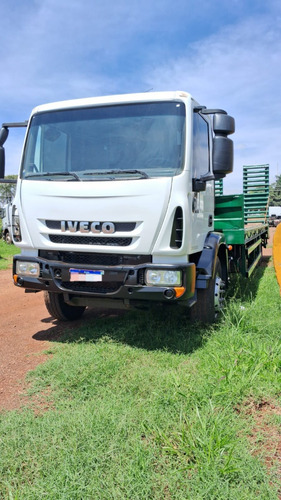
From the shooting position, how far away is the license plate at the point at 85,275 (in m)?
3.77

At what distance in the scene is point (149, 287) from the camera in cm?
362

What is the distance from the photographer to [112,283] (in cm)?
385

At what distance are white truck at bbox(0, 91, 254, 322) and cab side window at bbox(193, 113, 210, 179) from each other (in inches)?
0.4

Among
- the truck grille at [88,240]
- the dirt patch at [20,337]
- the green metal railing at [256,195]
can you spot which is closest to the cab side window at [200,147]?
the truck grille at [88,240]

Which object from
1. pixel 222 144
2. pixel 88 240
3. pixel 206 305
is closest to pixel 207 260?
pixel 206 305

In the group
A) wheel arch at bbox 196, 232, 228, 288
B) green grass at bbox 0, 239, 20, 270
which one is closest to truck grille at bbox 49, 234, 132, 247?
wheel arch at bbox 196, 232, 228, 288

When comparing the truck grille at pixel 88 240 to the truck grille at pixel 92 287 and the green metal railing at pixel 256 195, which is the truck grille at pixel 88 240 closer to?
the truck grille at pixel 92 287

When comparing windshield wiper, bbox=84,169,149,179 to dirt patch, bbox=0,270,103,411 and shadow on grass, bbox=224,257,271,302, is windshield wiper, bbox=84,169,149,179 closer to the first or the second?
dirt patch, bbox=0,270,103,411

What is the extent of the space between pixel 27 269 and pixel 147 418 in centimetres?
212

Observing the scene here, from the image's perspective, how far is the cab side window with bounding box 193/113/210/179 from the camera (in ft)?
13.0

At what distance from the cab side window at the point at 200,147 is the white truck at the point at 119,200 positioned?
1 cm

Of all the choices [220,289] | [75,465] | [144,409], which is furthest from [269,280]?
[75,465]

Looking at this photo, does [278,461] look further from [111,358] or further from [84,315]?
[84,315]

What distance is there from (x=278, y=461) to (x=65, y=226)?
8.60 ft
